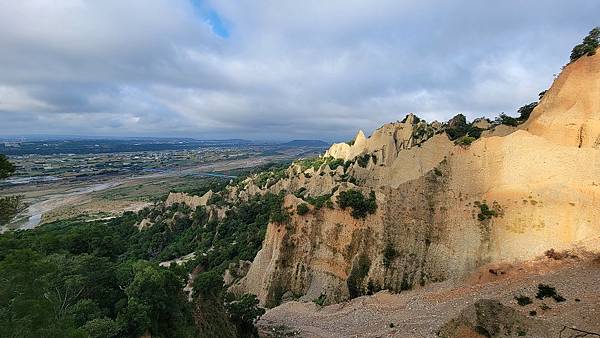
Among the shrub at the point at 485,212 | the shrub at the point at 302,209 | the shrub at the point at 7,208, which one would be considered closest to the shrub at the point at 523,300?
the shrub at the point at 485,212

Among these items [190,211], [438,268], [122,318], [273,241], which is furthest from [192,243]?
[122,318]

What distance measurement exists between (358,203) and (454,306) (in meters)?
11.4

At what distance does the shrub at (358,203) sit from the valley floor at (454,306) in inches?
269

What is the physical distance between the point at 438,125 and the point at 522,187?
39480mm

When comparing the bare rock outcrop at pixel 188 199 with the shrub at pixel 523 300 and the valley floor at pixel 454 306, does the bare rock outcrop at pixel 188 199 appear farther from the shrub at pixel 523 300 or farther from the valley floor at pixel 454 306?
the shrub at pixel 523 300

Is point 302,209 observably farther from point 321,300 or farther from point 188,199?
point 188,199

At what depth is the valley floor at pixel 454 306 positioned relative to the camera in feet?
75.5

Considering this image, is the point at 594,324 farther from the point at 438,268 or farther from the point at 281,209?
the point at 281,209

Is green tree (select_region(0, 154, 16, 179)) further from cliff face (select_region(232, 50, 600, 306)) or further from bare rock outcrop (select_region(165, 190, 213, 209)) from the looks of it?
bare rock outcrop (select_region(165, 190, 213, 209))

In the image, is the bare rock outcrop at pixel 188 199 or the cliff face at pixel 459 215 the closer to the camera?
the cliff face at pixel 459 215

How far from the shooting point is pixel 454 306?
27.0 metres

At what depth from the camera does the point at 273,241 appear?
37250 millimetres

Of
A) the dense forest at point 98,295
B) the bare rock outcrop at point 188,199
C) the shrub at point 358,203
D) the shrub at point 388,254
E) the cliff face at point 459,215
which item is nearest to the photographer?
the dense forest at point 98,295

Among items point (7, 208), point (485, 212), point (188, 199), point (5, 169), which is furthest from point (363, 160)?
point (5, 169)
